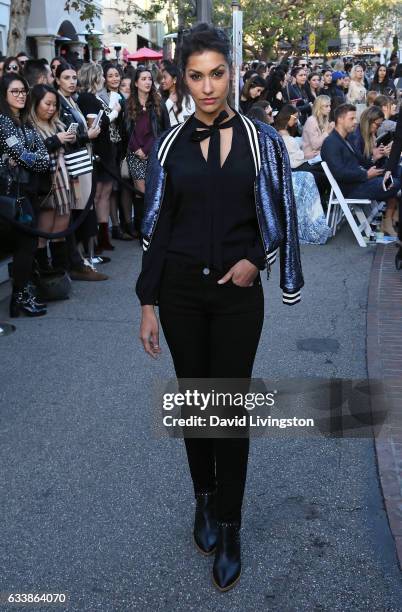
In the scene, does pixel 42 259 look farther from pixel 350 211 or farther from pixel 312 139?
pixel 312 139

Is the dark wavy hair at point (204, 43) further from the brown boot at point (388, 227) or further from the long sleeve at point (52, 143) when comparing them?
the brown boot at point (388, 227)

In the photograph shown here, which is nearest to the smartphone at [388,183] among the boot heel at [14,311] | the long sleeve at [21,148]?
the long sleeve at [21,148]

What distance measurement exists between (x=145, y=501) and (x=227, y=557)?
718 millimetres

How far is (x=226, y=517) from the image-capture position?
3016 millimetres

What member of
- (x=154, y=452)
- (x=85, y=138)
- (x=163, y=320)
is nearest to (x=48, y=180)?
(x=85, y=138)

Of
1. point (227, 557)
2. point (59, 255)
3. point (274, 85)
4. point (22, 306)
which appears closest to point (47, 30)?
point (274, 85)

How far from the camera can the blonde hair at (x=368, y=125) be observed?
32.8 feet

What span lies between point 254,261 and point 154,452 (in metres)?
1.71

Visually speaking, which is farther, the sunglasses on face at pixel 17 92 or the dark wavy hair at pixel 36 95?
the dark wavy hair at pixel 36 95

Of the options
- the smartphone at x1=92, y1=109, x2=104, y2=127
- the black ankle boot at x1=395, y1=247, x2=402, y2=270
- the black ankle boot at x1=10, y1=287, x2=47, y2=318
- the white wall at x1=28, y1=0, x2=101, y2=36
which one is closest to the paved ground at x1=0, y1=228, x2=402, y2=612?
the black ankle boot at x1=10, y1=287, x2=47, y2=318

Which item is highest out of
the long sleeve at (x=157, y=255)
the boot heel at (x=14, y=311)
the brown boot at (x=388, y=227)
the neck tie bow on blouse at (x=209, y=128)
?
the neck tie bow on blouse at (x=209, y=128)

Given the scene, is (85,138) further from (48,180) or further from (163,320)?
(163,320)

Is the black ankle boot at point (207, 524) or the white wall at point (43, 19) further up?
the white wall at point (43, 19)

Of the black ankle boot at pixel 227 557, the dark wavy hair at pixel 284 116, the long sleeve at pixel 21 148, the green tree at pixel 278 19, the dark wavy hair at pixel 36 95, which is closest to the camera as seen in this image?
the black ankle boot at pixel 227 557
